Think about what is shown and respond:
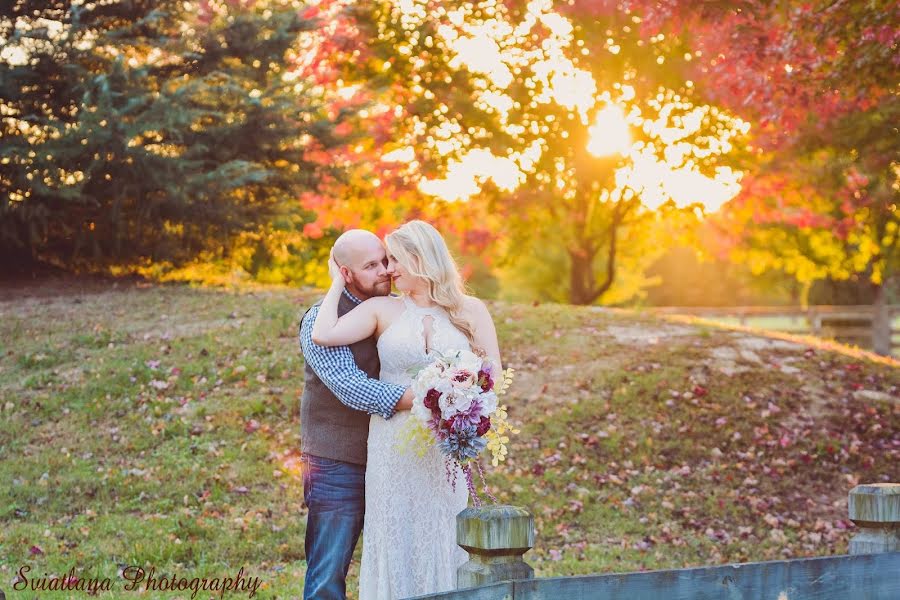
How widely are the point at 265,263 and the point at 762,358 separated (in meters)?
13.3

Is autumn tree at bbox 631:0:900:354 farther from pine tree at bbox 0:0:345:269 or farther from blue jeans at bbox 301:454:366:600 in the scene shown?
pine tree at bbox 0:0:345:269

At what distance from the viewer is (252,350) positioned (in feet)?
39.3

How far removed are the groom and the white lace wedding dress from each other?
4.7 inches

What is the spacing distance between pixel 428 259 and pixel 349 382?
0.64 meters

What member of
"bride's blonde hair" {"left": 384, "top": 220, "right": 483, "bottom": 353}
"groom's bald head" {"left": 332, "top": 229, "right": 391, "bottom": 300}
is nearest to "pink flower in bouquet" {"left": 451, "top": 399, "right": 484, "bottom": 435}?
"bride's blonde hair" {"left": 384, "top": 220, "right": 483, "bottom": 353}

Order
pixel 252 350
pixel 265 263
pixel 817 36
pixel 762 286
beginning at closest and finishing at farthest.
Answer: pixel 817 36
pixel 252 350
pixel 265 263
pixel 762 286

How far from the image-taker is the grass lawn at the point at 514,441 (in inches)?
309

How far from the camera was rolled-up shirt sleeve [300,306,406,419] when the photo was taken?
4.11 m

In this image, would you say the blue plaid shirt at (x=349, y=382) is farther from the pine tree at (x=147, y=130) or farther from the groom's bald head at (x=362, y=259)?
the pine tree at (x=147, y=130)

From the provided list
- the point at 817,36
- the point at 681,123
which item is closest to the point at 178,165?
the point at 681,123

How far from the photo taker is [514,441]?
1016 cm

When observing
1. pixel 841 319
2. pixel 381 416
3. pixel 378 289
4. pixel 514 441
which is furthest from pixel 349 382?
pixel 841 319

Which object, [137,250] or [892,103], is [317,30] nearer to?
[137,250]

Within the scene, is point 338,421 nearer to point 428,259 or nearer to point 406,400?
point 406,400
